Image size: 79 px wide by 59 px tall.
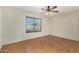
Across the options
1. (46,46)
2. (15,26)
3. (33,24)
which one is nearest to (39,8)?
(33,24)

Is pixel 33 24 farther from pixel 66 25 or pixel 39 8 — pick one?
pixel 66 25

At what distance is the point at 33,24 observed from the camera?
1729 millimetres

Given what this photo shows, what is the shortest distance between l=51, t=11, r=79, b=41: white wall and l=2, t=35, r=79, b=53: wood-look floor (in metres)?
0.08

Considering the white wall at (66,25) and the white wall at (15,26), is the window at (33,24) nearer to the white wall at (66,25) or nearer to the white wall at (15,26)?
the white wall at (15,26)

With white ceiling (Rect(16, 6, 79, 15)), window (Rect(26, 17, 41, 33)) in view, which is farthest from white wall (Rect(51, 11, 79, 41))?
window (Rect(26, 17, 41, 33))

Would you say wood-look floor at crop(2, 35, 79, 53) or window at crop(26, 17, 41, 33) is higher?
window at crop(26, 17, 41, 33)

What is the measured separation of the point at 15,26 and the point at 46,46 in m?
0.58

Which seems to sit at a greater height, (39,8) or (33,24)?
(39,8)

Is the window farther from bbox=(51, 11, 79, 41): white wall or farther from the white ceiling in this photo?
bbox=(51, 11, 79, 41): white wall

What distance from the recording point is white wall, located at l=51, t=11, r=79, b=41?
165 centimetres

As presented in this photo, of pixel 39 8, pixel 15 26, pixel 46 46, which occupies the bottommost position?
pixel 46 46
